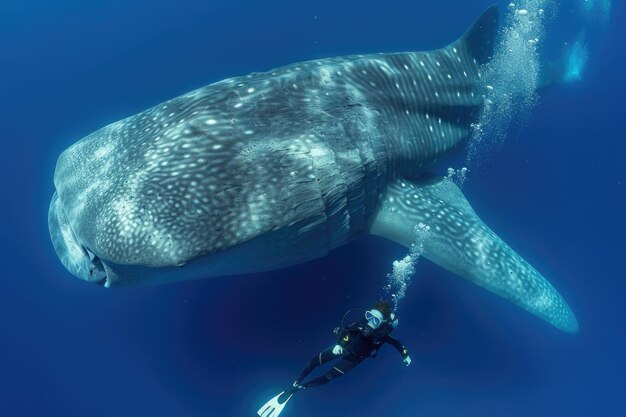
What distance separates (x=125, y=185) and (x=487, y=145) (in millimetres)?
7187

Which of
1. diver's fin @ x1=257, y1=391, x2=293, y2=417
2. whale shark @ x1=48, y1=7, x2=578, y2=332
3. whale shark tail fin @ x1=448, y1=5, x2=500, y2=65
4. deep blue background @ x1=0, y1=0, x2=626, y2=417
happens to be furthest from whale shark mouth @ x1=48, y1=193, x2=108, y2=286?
whale shark tail fin @ x1=448, y1=5, x2=500, y2=65

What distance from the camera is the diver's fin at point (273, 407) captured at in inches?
259

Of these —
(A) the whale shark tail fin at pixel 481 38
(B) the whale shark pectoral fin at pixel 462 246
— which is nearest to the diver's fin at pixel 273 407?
(B) the whale shark pectoral fin at pixel 462 246

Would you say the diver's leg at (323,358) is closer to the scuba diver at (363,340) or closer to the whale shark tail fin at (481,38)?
the scuba diver at (363,340)

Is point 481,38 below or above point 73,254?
above

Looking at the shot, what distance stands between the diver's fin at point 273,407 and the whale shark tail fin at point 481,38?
5.95 meters

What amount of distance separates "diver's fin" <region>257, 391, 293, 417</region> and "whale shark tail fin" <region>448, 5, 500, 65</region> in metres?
5.95

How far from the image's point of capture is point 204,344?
7602 millimetres

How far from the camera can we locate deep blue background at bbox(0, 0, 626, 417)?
763 cm

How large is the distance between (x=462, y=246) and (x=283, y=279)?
10.1ft

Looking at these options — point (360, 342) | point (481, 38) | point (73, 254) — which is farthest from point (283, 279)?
point (481, 38)

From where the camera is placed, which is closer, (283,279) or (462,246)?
(462,246)

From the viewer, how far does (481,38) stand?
7363mm

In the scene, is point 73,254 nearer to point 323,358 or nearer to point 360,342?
point 323,358
